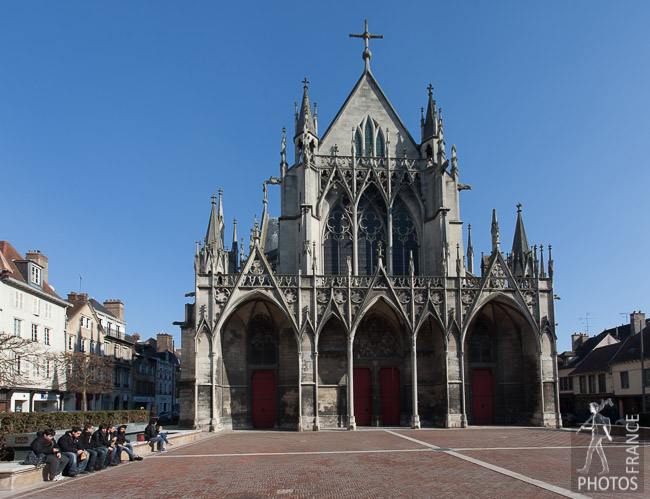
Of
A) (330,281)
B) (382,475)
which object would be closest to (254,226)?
(330,281)

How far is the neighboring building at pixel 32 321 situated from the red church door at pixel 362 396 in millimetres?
17251

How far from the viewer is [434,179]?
36.1 metres

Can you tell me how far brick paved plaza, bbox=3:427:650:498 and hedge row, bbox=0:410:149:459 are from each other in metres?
3.00

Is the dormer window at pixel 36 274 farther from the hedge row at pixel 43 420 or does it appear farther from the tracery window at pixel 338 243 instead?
the tracery window at pixel 338 243

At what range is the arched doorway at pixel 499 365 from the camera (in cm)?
3319

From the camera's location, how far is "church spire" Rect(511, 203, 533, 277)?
33691 millimetres

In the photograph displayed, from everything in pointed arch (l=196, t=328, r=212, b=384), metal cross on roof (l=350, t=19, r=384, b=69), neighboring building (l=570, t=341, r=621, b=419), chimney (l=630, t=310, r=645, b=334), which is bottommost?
neighboring building (l=570, t=341, r=621, b=419)

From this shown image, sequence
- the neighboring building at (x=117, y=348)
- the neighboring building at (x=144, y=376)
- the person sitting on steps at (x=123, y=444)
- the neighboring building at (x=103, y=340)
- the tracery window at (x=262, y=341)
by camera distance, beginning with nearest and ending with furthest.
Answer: the person sitting on steps at (x=123, y=444), the tracery window at (x=262, y=341), the neighboring building at (x=103, y=340), the neighboring building at (x=117, y=348), the neighboring building at (x=144, y=376)

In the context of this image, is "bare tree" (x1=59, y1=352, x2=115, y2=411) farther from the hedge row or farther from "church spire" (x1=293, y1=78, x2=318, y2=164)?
"church spire" (x1=293, y1=78, x2=318, y2=164)

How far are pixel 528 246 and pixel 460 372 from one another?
814 cm

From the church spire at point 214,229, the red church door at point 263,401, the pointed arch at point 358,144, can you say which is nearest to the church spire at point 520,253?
the pointed arch at point 358,144

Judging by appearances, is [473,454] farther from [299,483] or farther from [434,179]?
[434,179]

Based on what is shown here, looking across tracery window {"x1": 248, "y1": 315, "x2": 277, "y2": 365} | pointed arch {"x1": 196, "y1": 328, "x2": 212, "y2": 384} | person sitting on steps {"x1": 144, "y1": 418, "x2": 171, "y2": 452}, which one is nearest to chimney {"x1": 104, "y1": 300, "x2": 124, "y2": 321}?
tracery window {"x1": 248, "y1": 315, "x2": 277, "y2": 365}

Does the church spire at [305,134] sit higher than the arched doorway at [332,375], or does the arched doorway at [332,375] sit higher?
the church spire at [305,134]
